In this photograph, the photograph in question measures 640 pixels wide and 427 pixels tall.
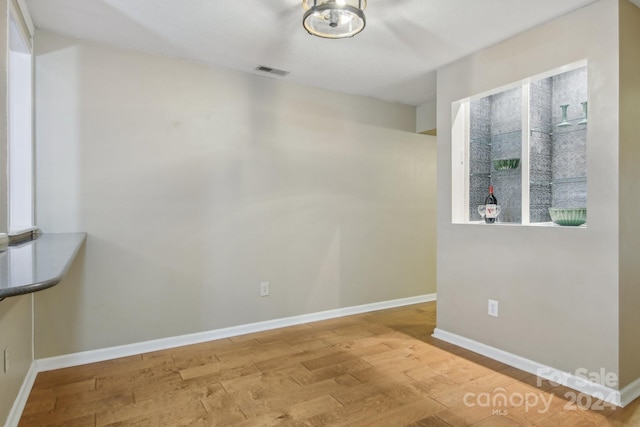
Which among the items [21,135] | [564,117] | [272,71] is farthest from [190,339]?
[564,117]

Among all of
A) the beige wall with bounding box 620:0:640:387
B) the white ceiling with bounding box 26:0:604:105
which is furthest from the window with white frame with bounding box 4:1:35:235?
the beige wall with bounding box 620:0:640:387

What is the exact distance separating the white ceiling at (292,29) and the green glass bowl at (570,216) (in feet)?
4.13

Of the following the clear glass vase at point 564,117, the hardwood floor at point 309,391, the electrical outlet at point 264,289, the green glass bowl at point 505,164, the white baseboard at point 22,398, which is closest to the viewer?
the white baseboard at point 22,398

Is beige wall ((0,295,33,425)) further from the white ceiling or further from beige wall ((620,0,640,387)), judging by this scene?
beige wall ((620,0,640,387))

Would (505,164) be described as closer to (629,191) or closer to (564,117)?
(564,117)

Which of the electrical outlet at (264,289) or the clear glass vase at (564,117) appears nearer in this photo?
the clear glass vase at (564,117)

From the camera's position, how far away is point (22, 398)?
84.0 inches

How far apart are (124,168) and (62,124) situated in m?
0.49

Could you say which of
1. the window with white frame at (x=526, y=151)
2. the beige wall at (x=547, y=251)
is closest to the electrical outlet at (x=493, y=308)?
the beige wall at (x=547, y=251)

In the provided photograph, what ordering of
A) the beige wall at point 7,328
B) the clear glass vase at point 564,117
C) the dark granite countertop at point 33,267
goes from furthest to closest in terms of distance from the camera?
the clear glass vase at point 564,117, the beige wall at point 7,328, the dark granite countertop at point 33,267

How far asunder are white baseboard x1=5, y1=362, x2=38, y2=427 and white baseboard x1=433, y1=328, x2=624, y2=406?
2968 mm

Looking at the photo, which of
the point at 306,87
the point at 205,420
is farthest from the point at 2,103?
the point at 306,87

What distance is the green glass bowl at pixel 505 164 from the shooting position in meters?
2.88

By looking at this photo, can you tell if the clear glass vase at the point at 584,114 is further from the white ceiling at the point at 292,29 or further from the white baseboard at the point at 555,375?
the white baseboard at the point at 555,375
